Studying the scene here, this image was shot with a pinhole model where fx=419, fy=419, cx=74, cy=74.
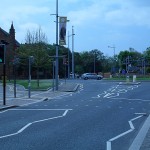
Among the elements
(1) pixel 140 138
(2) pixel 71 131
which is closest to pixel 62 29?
(2) pixel 71 131

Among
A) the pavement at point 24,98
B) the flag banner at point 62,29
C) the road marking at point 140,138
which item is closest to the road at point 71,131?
the road marking at point 140,138

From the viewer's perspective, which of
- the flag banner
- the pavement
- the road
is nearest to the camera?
the road

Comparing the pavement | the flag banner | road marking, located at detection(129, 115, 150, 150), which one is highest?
the flag banner

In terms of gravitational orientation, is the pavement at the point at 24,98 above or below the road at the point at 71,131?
below

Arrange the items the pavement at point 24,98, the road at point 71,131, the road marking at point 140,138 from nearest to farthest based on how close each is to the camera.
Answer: the road marking at point 140,138 → the road at point 71,131 → the pavement at point 24,98

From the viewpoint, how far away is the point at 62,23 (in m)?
41.9

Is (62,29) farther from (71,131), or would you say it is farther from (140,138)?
(140,138)

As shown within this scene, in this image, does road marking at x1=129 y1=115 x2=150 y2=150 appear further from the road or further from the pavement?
the pavement

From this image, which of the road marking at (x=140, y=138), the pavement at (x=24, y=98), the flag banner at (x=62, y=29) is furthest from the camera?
the flag banner at (x=62, y=29)

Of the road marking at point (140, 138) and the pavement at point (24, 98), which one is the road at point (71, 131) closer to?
the road marking at point (140, 138)

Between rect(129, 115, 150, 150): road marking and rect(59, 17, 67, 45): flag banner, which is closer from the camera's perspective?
rect(129, 115, 150, 150): road marking

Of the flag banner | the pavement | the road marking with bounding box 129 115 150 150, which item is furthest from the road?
the flag banner

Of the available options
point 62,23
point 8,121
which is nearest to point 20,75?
point 62,23

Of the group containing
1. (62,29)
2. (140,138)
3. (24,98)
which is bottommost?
(24,98)
